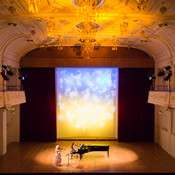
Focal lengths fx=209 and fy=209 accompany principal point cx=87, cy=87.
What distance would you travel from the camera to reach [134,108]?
45.9 feet

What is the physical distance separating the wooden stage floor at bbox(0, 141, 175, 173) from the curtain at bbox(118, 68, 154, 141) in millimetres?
952

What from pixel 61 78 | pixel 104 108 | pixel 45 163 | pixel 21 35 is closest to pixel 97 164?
pixel 45 163

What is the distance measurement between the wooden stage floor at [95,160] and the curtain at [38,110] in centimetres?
98

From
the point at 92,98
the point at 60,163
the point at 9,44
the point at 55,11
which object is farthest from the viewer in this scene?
the point at 92,98

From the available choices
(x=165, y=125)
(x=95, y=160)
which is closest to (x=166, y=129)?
(x=165, y=125)

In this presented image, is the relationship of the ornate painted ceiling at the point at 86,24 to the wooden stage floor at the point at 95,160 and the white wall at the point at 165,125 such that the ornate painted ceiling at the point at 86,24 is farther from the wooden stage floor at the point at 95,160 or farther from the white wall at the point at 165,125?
the wooden stage floor at the point at 95,160

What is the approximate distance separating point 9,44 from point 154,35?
25.2 ft

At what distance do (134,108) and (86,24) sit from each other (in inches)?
354

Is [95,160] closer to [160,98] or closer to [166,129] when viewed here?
[160,98]

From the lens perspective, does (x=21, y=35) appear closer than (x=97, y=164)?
No

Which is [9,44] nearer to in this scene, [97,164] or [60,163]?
[60,163]

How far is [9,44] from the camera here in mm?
11297

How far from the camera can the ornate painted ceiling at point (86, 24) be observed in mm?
6293

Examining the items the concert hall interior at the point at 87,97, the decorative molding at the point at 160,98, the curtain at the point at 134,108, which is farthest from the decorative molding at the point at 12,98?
the decorative molding at the point at 160,98
